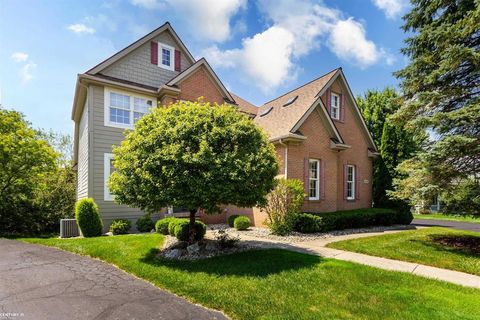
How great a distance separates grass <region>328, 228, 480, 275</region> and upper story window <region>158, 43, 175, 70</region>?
12397 millimetres

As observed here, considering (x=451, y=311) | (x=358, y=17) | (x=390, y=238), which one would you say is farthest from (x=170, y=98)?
(x=451, y=311)

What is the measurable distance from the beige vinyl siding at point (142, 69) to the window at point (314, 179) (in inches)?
363

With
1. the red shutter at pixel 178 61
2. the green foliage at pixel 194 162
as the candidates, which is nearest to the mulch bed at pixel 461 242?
the green foliage at pixel 194 162

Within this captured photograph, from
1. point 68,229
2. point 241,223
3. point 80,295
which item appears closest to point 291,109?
point 241,223

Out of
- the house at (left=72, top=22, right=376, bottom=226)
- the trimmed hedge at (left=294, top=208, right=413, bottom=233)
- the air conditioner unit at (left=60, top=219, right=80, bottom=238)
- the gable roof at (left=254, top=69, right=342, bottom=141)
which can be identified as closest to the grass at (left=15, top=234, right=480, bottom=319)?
the trimmed hedge at (left=294, top=208, right=413, bottom=233)

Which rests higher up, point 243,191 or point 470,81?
point 470,81

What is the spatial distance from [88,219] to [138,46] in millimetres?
8889

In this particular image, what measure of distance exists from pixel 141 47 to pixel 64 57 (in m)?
4.20

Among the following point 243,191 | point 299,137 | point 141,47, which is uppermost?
point 141,47

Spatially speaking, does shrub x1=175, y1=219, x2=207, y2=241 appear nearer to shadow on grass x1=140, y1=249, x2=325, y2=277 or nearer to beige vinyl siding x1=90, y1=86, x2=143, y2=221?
shadow on grass x1=140, y1=249, x2=325, y2=277

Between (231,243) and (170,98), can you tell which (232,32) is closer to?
(170,98)

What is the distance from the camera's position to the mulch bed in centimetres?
931

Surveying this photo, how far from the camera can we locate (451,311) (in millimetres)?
4422

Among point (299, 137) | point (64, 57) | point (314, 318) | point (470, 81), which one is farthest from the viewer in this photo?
point (299, 137)
